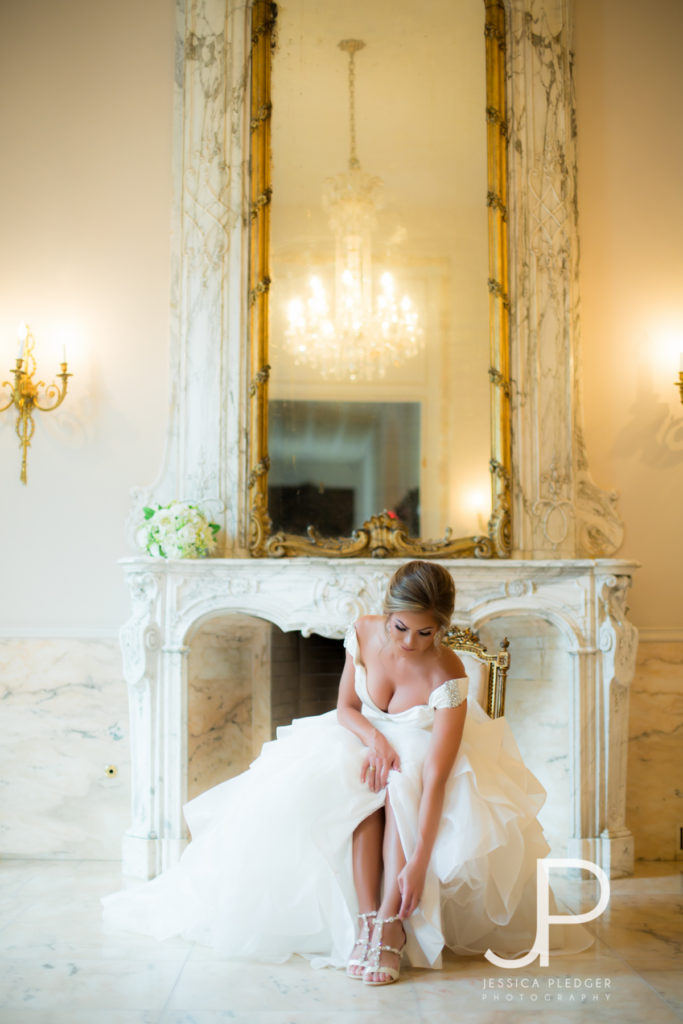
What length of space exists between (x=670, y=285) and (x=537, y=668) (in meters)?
1.99

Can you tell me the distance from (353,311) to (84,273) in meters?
1.34

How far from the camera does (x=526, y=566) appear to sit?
4145mm

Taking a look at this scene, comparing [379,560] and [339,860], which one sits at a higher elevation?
[379,560]

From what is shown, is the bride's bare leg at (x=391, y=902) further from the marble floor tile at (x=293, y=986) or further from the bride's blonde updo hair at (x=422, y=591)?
the bride's blonde updo hair at (x=422, y=591)

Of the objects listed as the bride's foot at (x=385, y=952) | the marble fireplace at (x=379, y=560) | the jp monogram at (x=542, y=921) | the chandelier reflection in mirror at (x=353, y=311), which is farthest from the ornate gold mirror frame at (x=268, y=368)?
the bride's foot at (x=385, y=952)

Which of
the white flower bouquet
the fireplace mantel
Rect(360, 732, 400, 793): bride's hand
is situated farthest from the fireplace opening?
Rect(360, 732, 400, 793): bride's hand

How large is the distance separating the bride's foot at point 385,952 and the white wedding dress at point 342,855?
0.27 ft

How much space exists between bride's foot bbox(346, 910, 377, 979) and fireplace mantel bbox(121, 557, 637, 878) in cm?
147

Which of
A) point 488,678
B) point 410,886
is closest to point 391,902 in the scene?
point 410,886

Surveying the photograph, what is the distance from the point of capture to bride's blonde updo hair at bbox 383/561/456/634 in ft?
9.58

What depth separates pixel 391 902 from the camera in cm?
279

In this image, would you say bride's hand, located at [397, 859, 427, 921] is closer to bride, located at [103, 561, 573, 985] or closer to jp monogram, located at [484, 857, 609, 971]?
bride, located at [103, 561, 573, 985]

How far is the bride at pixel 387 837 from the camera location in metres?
2.85

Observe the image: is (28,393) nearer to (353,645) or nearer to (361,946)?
(353,645)
